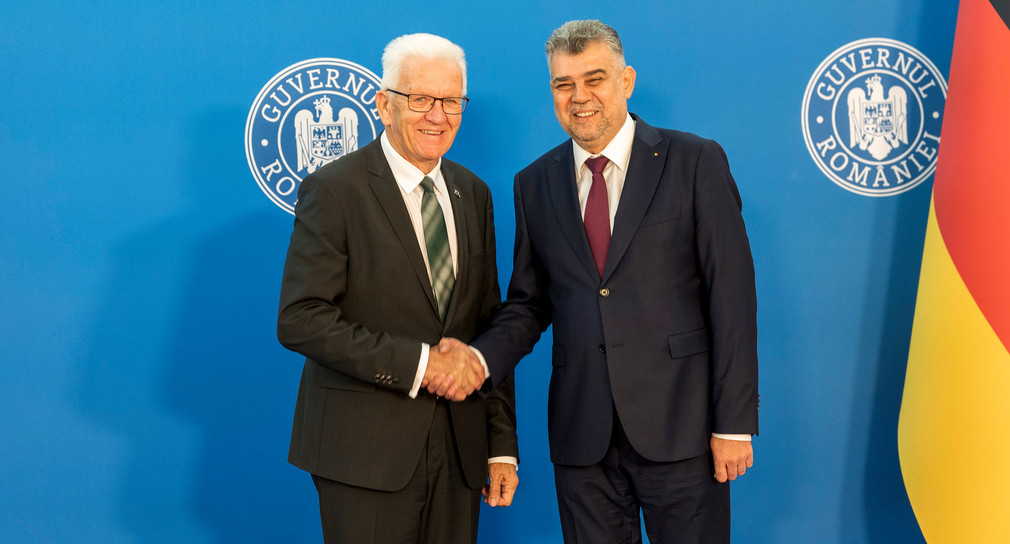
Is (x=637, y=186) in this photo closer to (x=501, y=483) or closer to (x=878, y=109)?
(x=501, y=483)

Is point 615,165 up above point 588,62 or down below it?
below

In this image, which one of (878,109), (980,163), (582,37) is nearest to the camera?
(582,37)

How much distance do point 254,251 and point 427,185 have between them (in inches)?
36.6

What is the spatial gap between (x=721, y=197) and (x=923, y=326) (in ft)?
3.46

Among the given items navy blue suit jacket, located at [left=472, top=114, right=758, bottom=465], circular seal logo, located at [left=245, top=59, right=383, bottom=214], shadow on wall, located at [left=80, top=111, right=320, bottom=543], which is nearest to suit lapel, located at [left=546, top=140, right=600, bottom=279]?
navy blue suit jacket, located at [left=472, top=114, right=758, bottom=465]

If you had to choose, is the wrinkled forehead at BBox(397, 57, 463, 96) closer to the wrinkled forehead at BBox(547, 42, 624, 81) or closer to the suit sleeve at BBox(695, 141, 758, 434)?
the wrinkled forehead at BBox(547, 42, 624, 81)

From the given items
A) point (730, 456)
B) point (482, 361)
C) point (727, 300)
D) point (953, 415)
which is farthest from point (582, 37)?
point (953, 415)

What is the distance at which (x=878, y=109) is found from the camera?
287 centimetres

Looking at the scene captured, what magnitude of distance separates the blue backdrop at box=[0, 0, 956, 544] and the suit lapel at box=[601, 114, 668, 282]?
30.2 inches

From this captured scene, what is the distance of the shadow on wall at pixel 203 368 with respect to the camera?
2697 millimetres

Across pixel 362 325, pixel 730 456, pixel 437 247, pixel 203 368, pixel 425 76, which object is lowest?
pixel 730 456

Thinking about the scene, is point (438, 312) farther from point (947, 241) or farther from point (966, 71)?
point (966, 71)

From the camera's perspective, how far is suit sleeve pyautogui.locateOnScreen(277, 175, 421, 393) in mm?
1892

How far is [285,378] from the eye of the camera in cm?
279
